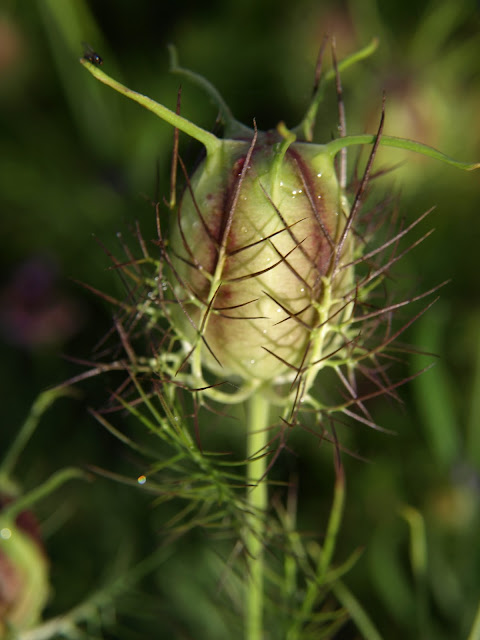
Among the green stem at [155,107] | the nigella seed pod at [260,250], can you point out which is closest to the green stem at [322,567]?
the nigella seed pod at [260,250]

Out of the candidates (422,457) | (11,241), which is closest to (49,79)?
(11,241)

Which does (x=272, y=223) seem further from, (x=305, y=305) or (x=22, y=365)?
(x=22, y=365)

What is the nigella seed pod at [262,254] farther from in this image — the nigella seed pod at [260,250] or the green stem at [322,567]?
the green stem at [322,567]

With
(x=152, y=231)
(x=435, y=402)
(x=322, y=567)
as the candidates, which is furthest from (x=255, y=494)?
(x=152, y=231)

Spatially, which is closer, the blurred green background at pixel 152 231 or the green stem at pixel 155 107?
the green stem at pixel 155 107

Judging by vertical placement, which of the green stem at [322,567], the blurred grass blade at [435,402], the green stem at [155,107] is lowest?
the green stem at [322,567]

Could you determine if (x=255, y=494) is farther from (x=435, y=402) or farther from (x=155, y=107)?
(x=435, y=402)
